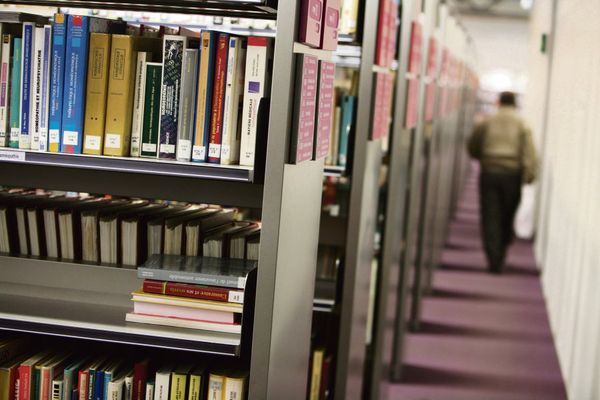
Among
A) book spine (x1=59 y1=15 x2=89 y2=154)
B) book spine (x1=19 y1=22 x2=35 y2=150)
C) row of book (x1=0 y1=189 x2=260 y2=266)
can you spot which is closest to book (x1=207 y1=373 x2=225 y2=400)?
row of book (x1=0 y1=189 x2=260 y2=266)

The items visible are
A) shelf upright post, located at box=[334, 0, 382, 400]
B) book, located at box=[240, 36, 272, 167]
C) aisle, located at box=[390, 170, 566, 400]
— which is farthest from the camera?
aisle, located at box=[390, 170, 566, 400]

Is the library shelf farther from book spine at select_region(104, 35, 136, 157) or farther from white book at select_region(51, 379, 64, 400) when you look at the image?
white book at select_region(51, 379, 64, 400)

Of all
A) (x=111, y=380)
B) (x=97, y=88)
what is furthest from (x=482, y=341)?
(x=97, y=88)

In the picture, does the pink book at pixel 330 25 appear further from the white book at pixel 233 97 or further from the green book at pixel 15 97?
the green book at pixel 15 97

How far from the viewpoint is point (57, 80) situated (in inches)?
99.5

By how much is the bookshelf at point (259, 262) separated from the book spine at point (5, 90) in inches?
4.9

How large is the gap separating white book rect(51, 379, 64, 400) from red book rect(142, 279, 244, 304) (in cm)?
43

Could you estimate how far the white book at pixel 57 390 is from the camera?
265 cm

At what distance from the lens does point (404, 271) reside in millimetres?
5539

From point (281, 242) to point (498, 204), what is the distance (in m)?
6.73

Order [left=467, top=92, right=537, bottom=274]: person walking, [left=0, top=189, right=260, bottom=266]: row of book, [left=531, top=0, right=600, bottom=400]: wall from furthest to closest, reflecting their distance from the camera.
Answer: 1. [left=467, top=92, right=537, bottom=274]: person walking
2. [left=531, top=0, right=600, bottom=400]: wall
3. [left=0, top=189, right=260, bottom=266]: row of book

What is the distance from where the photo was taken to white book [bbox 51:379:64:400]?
104 inches

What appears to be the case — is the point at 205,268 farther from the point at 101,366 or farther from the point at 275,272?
the point at 101,366

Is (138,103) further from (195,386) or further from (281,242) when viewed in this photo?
(195,386)
